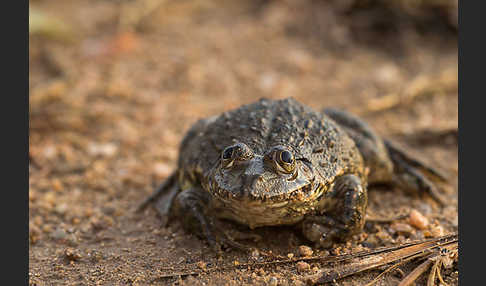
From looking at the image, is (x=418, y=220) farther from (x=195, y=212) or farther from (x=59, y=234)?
(x=59, y=234)

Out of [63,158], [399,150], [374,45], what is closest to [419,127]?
[399,150]

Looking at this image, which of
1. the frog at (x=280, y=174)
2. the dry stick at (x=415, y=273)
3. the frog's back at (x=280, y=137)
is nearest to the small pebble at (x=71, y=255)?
the frog at (x=280, y=174)

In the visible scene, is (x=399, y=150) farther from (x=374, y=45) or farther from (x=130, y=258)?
(x=374, y=45)

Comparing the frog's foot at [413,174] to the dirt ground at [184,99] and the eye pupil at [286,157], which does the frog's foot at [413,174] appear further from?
the eye pupil at [286,157]

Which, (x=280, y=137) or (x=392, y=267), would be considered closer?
(x=392, y=267)

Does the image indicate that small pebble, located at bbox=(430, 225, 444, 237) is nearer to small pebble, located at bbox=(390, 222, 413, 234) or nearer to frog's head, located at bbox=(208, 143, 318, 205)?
small pebble, located at bbox=(390, 222, 413, 234)

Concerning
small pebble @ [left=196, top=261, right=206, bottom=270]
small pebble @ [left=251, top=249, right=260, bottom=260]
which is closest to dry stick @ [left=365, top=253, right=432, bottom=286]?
small pebble @ [left=251, top=249, right=260, bottom=260]

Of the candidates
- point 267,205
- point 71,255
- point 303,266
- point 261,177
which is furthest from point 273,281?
point 71,255
